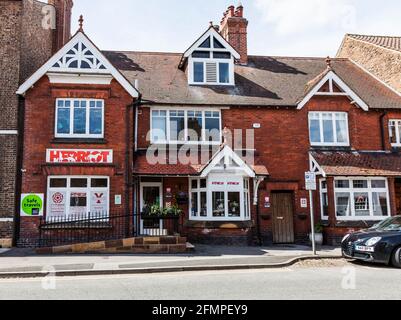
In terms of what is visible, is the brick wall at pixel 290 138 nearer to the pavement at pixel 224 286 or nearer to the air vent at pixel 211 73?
the air vent at pixel 211 73

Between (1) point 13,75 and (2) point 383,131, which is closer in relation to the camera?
(1) point 13,75

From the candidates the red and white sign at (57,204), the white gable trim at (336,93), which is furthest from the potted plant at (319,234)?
the red and white sign at (57,204)

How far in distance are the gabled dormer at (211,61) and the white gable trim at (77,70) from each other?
3925 mm

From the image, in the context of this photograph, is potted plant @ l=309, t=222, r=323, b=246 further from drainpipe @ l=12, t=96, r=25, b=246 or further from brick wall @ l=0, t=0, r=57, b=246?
brick wall @ l=0, t=0, r=57, b=246

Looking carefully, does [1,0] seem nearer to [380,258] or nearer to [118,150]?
[118,150]

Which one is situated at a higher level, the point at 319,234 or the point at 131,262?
the point at 319,234

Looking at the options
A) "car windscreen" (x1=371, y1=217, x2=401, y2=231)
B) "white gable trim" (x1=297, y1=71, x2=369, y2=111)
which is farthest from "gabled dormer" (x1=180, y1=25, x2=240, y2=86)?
"car windscreen" (x1=371, y1=217, x2=401, y2=231)

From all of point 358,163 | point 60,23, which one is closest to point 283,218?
point 358,163

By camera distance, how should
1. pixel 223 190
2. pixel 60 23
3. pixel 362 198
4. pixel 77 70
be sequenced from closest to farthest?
pixel 77 70 → pixel 223 190 → pixel 362 198 → pixel 60 23

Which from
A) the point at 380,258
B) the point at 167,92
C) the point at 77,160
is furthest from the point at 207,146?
the point at 380,258

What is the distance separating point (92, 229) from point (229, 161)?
6.12 metres

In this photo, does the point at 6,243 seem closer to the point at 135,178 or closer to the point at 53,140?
the point at 53,140

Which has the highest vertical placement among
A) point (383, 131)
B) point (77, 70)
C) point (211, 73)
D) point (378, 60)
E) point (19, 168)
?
point (378, 60)

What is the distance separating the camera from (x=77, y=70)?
55.7 feet
